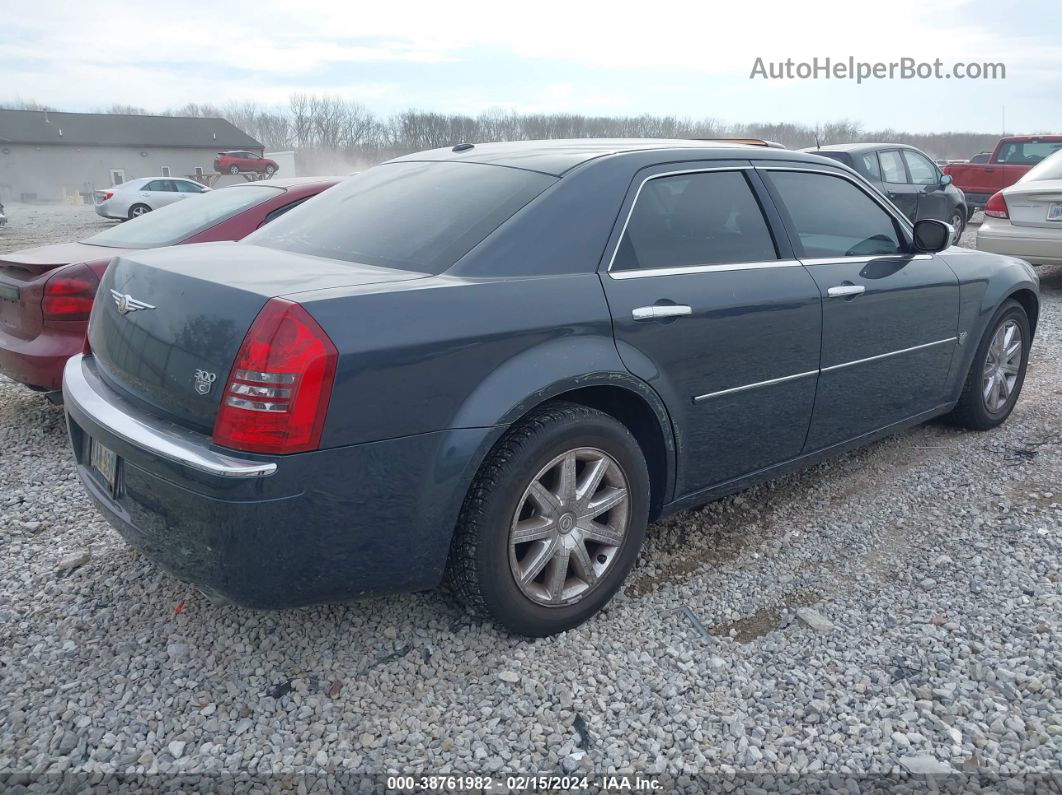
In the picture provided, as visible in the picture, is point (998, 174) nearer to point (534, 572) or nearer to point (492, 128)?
point (534, 572)

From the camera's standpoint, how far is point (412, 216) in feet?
9.76

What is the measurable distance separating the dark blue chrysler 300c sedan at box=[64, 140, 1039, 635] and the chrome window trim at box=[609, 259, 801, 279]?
0.04ft

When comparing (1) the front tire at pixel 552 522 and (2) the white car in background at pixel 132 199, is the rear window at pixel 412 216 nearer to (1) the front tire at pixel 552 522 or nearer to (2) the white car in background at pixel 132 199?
(1) the front tire at pixel 552 522

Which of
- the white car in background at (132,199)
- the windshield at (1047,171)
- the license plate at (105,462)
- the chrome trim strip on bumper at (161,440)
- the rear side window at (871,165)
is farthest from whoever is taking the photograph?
the white car in background at (132,199)

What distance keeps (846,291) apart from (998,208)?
265 inches

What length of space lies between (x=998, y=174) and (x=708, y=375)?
51.5ft

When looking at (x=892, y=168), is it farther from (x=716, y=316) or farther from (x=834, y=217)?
(x=716, y=316)

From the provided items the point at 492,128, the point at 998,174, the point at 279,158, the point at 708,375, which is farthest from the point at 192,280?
the point at 492,128

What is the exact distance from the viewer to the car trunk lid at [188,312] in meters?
2.28

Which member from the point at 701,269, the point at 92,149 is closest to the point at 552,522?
the point at 701,269

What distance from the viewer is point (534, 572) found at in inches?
106

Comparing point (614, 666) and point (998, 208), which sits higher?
point (998, 208)

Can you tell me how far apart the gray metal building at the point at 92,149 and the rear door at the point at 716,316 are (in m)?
55.2

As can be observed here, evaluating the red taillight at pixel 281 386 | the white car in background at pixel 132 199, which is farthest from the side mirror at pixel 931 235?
the white car in background at pixel 132 199
